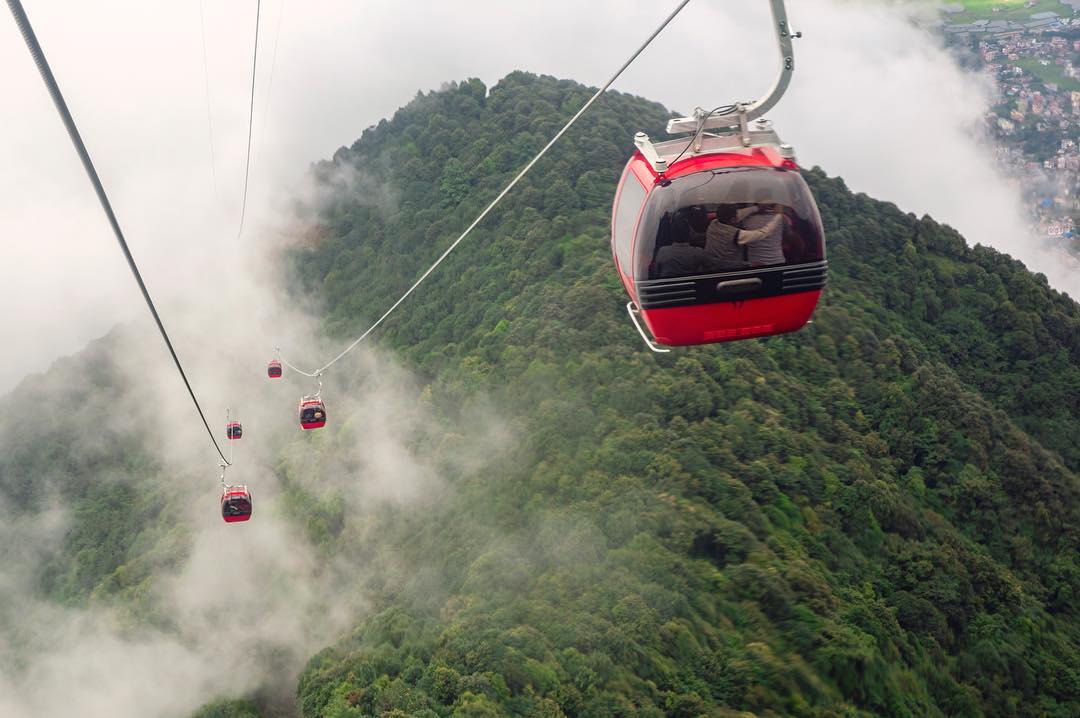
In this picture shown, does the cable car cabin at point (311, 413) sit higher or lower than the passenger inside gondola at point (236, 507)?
higher

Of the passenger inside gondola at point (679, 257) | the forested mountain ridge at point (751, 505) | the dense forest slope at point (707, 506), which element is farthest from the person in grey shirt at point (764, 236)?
the dense forest slope at point (707, 506)

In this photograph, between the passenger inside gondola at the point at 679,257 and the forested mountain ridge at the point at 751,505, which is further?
the forested mountain ridge at the point at 751,505

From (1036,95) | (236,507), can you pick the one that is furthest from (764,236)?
(1036,95)

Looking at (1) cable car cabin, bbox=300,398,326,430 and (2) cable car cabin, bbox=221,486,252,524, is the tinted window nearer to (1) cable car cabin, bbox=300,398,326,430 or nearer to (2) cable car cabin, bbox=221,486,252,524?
(2) cable car cabin, bbox=221,486,252,524

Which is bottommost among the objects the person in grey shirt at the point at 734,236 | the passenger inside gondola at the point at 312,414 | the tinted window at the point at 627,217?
the person in grey shirt at the point at 734,236

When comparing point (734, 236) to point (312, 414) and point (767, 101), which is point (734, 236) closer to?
point (767, 101)

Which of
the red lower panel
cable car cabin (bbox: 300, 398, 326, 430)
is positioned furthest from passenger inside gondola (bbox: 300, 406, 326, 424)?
the red lower panel

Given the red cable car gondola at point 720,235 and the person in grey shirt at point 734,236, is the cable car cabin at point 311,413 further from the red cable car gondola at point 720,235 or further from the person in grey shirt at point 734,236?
the person in grey shirt at point 734,236

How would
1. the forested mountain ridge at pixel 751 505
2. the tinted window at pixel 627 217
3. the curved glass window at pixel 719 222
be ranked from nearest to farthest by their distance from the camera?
1. the curved glass window at pixel 719 222
2. the tinted window at pixel 627 217
3. the forested mountain ridge at pixel 751 505
